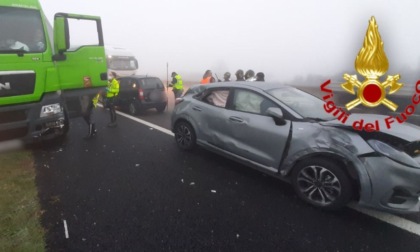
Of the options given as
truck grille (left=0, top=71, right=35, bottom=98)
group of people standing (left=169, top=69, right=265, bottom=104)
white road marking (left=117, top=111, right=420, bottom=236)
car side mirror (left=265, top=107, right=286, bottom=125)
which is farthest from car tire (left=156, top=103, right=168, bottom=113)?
white road marking (left=117, top=111, right=420, bottom=236)

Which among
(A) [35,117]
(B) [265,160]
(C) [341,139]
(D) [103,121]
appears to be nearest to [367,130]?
(C) [341,139]

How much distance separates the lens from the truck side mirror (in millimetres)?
5086

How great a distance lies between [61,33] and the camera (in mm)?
5152

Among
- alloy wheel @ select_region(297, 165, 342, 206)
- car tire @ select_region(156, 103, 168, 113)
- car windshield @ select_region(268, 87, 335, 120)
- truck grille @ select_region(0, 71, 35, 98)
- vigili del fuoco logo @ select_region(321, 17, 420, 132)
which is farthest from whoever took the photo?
car tire @ select_region(156, 103, 168, 113)

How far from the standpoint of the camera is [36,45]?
505 centimetres

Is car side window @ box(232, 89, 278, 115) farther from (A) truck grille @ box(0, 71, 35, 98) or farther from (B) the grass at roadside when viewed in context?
(A) truck grille @ box(0, 71, 35, 98)

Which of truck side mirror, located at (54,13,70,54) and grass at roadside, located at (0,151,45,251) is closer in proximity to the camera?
grass at roadside, located at (0,151,45,251)

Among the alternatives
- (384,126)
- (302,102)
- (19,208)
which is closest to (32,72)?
(19,208)

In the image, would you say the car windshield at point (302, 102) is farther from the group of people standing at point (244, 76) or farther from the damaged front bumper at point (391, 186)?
the group of people standing at point (244, 76)

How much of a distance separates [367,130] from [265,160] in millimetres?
1429

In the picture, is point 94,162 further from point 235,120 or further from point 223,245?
point 223,245

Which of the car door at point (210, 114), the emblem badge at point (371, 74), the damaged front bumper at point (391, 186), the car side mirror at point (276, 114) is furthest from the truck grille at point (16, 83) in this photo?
the damaged front bumper at point (391, 186)

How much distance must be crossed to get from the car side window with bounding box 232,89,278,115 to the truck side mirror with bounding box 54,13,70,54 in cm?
353

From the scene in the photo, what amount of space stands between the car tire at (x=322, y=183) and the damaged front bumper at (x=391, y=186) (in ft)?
0.79
